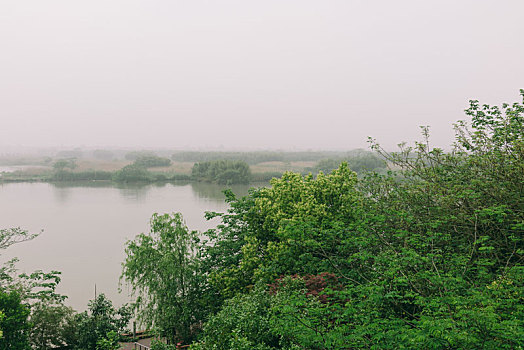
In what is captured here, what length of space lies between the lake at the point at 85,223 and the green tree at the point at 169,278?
465 cm

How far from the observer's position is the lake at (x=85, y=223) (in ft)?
49.4

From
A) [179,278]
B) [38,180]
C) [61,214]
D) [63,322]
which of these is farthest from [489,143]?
[38,180]

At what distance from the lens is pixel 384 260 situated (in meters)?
5.86

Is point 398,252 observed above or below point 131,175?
above

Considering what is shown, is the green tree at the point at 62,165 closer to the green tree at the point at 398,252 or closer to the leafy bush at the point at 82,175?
the leafy bush at the point at 82,175

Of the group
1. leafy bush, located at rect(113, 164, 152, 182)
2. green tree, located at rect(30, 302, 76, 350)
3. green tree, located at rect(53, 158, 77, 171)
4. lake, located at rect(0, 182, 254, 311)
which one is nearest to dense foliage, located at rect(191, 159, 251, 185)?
lake, located at rect(0, 182, 254, 311)

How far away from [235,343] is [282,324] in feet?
2.26

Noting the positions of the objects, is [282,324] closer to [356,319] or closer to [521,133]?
[356,319]

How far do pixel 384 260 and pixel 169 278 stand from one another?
539 centimetres

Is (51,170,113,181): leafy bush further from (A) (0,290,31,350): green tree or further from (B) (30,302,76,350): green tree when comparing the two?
(A) (0,290,31,350): green tree

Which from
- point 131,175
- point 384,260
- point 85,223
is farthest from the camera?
point 131,175

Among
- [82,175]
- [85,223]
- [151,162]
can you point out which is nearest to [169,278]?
[85,223]

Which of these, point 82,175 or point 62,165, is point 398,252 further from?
point 62,165

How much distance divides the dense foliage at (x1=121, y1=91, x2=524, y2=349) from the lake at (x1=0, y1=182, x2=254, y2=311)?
6.94m
